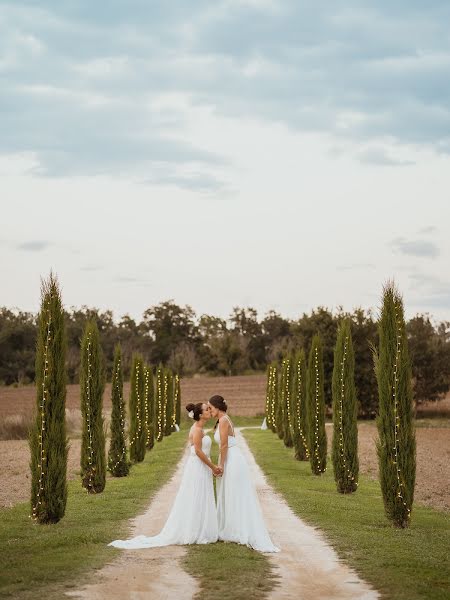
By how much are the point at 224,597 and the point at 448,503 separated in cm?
1119

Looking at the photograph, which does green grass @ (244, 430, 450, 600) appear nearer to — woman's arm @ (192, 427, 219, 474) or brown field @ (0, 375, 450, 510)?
woman's arm @ (192, 427, 219, 474)

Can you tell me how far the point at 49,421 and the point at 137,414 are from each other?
13617 millimetres

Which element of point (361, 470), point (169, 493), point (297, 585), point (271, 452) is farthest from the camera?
point (271, 452)

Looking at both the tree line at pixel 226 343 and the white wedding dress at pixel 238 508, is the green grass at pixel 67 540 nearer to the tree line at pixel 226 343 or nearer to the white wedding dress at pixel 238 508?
the white wedding dress at pixel 238 508

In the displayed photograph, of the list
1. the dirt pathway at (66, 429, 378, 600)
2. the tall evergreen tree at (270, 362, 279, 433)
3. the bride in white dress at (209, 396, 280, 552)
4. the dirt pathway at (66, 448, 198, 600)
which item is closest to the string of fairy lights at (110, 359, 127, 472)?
the dirt pathway at (66, 429, 378, 600)

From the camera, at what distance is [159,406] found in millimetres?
38031

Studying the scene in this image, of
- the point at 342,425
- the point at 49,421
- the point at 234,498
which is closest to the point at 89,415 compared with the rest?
the point at 49,421

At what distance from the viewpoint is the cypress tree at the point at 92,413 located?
17141mm

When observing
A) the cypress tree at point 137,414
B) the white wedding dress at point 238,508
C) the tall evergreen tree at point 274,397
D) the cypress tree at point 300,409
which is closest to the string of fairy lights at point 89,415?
the white wedding dress at point 238,508

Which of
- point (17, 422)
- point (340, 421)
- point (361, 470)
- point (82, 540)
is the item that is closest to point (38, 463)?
point (82, 540)

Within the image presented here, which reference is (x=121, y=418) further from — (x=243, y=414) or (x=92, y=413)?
(x=243, y=414)

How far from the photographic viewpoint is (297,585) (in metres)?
8.39

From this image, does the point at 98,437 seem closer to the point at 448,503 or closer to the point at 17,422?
the point at 448,503

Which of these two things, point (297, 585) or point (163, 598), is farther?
point (297, 585)
